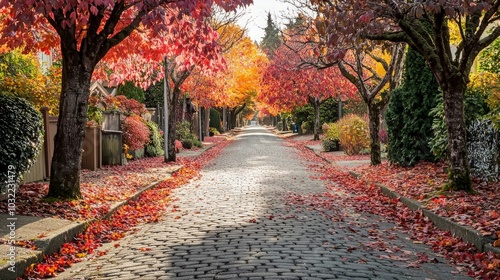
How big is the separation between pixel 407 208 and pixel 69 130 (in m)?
6.57

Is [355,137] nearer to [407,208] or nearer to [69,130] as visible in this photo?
[407,208]

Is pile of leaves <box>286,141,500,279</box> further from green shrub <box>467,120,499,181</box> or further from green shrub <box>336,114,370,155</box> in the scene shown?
green shrub <box>336,114,370,155</box>

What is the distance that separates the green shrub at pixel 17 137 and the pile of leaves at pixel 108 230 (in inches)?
67.8

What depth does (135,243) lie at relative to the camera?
8078mm

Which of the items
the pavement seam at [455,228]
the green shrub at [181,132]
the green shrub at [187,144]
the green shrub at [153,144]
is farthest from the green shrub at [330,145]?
the pavement seam at [455,228]

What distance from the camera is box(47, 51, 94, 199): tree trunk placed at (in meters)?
10.7

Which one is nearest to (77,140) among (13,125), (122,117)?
(13,125)

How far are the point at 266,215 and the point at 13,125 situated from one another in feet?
15.0

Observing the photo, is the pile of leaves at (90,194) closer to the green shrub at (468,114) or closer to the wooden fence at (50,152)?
the wooden fence at (50,152)

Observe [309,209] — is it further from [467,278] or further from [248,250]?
[467,278]

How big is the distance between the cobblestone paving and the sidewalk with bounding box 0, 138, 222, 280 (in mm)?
495

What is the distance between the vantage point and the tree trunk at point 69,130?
35.0 feet

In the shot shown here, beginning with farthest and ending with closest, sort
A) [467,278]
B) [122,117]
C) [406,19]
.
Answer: [122,117]
[406,19]
[467,278]

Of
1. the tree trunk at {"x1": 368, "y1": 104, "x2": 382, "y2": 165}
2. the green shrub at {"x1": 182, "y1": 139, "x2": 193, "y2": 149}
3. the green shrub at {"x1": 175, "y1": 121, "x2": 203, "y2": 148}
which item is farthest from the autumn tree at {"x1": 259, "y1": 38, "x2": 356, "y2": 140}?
the tree trunk at {"x1": 368, "y1": 104, "x2": 382, "y2": 165}
